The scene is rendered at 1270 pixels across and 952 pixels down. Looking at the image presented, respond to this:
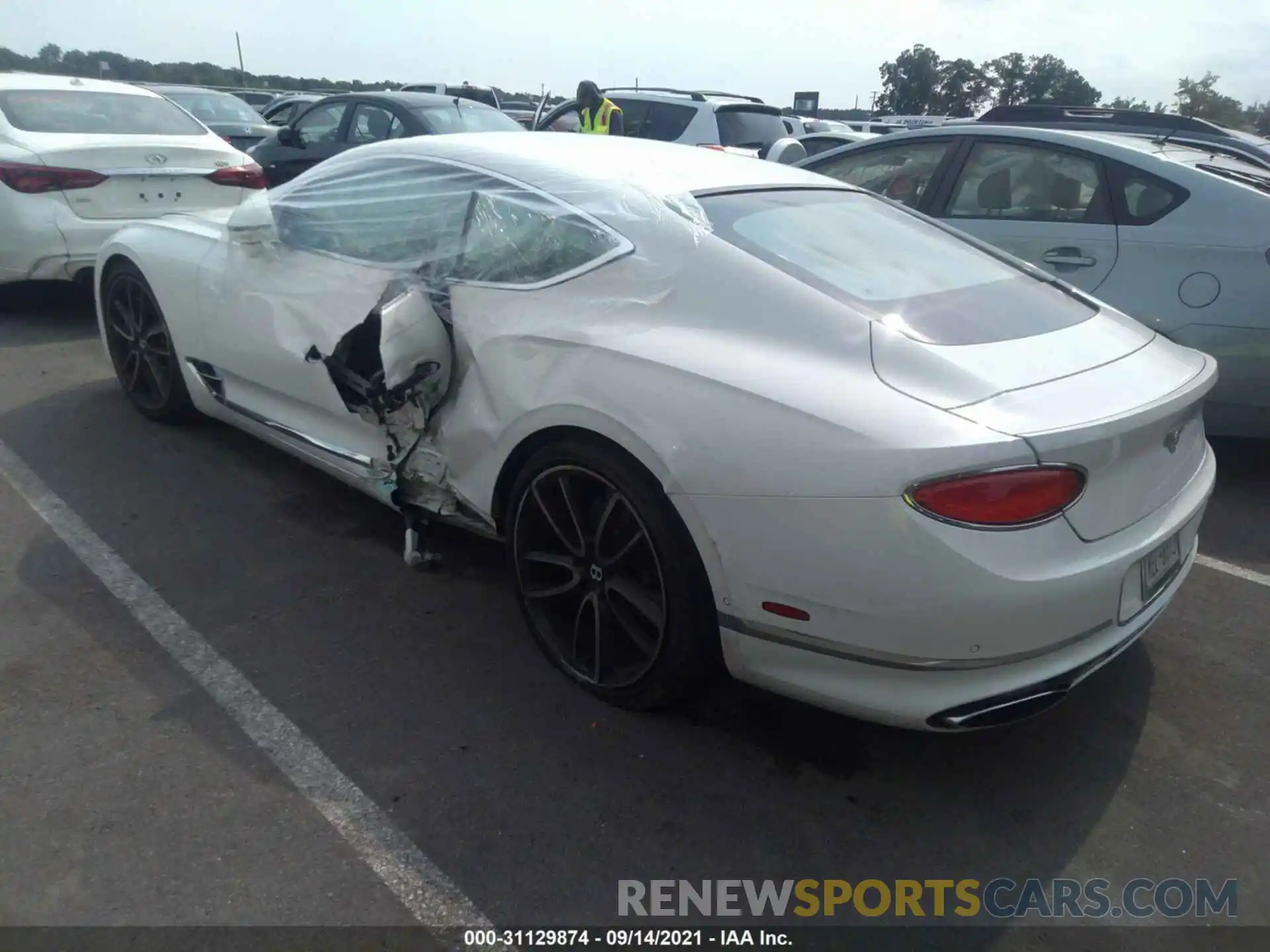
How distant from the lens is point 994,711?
7.45ft

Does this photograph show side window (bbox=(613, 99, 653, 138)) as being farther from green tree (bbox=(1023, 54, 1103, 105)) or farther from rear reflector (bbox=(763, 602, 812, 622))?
green tree (bbox=(1023, 54, 1103, 105))

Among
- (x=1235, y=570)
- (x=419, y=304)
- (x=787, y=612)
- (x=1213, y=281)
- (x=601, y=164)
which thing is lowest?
(x=1235, y=570)

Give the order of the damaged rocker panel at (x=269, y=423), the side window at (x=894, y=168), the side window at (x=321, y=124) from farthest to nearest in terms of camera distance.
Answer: the side window at (x=321, y=124) → the side window at (x=894, y=168) → the damaged rocker panel at (x=269, y=423)

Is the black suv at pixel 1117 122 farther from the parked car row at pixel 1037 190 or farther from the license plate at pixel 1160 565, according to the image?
the license plate at pixel 1160 565

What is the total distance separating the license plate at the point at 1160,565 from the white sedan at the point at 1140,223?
2175mm

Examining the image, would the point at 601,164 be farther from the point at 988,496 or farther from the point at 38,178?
the point at 38,178

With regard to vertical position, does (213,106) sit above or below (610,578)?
above

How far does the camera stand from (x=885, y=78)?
5172 centimetres

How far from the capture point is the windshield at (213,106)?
12172 millimetres

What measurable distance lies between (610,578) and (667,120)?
8.81m

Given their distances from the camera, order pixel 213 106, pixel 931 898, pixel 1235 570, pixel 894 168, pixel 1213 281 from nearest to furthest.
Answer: pixel 931 898 < pixel 1235 570 < pixel 1213 281 < pixel 894 168 < pixel 213 106

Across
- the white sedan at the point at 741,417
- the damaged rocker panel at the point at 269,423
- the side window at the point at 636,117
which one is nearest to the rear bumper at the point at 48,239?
the damaged rocker panel at the point at 269,423

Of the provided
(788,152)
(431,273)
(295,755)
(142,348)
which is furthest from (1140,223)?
(142,348)

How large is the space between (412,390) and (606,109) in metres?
6.84
